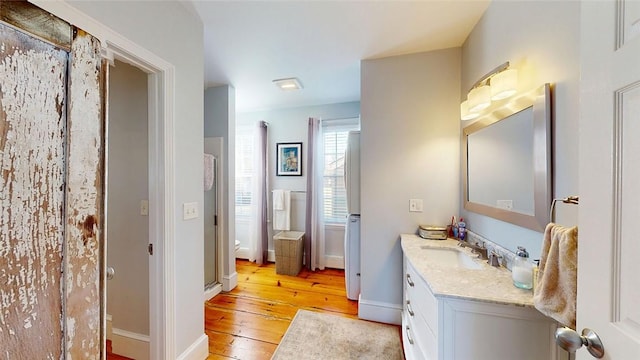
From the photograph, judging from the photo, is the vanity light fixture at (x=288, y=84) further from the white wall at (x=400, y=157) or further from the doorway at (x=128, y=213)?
the doorway at (x=128, y=213)

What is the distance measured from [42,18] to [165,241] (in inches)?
55.1

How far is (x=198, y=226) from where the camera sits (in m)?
1.75

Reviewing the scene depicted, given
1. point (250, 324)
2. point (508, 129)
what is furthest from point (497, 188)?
point (250, 324)

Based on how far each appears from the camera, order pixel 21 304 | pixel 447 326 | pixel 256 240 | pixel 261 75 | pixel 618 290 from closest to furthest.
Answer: pixel 21 304 < pixel 618 290 < pixel 447 326 < pixel 261 75 < pixel 256 240

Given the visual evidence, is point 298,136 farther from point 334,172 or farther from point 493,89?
point 493,89

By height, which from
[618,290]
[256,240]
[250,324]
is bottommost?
[250,324]

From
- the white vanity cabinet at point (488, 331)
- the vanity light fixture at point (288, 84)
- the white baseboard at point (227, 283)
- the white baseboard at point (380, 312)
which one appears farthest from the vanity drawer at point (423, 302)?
the vanity light fixture at point (288, 84)

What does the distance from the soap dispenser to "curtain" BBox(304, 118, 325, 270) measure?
250cm

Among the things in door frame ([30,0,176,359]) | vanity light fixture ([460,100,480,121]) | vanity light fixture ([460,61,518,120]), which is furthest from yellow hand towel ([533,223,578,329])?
door frame ([30,0,176,359])

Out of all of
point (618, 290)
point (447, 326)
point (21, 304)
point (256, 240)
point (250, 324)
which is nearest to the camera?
point (21, 304)

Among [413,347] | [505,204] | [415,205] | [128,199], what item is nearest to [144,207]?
[128,199]

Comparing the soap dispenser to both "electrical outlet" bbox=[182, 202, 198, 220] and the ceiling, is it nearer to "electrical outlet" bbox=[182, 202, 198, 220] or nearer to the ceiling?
the ceiling

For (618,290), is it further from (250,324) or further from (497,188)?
(250,324)

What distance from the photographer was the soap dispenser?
1115 millimetres
